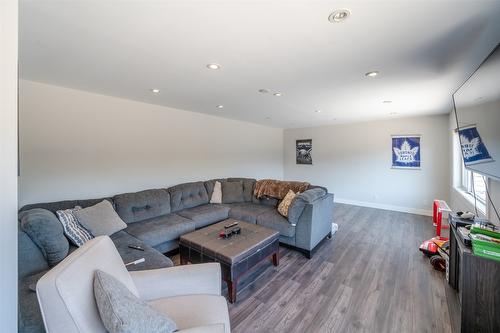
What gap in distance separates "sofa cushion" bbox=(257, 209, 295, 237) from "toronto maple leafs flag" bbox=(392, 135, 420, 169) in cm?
363

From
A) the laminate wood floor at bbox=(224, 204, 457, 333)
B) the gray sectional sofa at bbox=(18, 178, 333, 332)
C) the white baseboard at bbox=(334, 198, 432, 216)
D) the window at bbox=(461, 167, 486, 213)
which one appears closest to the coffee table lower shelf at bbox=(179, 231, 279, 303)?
the laminate wood floor at bbox=(224, 204, 457, 333)

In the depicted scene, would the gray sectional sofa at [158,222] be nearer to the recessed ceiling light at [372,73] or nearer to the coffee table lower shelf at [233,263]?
the coffee table lower shelf at [233,263]

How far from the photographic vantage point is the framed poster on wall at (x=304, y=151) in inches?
249

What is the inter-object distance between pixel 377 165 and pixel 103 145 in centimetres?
583

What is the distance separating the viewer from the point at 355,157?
Answer: 547 cm

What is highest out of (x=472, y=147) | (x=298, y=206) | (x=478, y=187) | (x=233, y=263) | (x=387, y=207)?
(x=472, y=147)

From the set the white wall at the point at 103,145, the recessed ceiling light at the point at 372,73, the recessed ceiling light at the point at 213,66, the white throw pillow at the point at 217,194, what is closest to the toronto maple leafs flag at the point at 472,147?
the recessed ceiling light at the point at 372,73

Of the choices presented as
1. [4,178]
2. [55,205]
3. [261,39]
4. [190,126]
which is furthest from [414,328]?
[190,126]

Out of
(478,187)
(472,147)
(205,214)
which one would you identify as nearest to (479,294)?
(472,147)

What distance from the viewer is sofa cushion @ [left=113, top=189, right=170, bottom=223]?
2754 millimetres

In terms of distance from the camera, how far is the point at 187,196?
3559 millimetres

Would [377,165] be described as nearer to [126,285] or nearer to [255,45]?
[255,45]

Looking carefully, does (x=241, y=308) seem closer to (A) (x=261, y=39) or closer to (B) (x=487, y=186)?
(A) (x=261, y=39)

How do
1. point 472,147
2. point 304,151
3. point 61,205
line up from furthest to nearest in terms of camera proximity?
point 304,151, point 61,205, point 472,147
